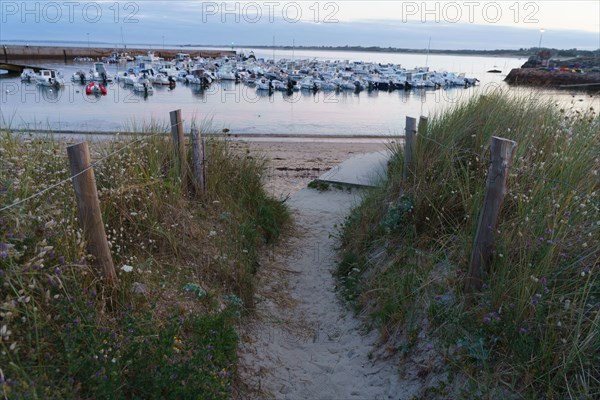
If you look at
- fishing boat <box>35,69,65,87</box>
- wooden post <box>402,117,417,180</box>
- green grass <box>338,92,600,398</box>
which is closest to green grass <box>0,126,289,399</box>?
green grass <box>338,92,600,398</box>

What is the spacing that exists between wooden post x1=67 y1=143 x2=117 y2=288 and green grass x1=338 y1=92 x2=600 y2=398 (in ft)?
8.89

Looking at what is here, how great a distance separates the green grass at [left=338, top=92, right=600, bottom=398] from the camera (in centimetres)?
335

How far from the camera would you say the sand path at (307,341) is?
435cm

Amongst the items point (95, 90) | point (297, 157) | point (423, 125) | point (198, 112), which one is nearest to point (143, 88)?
point (95, 90)

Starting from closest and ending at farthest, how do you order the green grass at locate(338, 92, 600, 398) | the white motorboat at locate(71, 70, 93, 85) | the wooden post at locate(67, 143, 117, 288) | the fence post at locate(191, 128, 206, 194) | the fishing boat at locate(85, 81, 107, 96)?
the green grass at locate(338, 92, 600, 398) → the wooden post at locate(67, 143, 117, 288) → the fence post at locate(191, 128, 206, 194) → the fishing boat at locate(85, 81, 107, 96) → the white motorboat at locate(71, 70, 93, 85)

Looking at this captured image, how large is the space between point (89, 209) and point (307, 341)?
271cm

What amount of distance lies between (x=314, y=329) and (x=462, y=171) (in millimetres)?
2754

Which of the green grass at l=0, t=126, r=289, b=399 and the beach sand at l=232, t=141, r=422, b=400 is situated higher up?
the green grass at l=0, t=126, r=289, b=399

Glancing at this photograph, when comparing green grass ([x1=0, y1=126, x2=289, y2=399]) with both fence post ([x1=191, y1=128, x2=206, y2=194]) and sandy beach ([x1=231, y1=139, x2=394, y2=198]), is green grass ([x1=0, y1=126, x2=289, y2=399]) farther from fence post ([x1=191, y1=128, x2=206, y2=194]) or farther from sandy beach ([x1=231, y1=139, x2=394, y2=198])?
sandy beach ([x1=231, y1=139, x2=394, y2=198])

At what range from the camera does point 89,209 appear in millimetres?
3795

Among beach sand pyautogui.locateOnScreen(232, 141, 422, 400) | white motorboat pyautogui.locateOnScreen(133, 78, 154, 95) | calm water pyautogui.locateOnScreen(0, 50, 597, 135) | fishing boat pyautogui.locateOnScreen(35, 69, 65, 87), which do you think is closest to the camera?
beach sand pyautogui.locateOnScreen(232, 141, 422, 400)

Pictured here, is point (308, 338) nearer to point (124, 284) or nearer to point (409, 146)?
point (124, 284)

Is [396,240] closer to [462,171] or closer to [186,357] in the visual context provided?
[462,171]

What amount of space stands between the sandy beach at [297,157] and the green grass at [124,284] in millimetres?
2801
